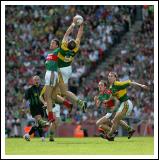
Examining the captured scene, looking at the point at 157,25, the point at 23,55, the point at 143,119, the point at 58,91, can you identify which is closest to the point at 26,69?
the point at 23,55

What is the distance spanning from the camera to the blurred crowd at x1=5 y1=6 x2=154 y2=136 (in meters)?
34.3

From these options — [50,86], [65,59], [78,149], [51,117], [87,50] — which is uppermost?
[87,50]

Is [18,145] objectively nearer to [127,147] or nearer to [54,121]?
[54,121]

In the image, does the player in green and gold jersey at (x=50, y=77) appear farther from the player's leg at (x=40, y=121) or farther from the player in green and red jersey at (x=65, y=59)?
the player's leg at (x=40, y=121)

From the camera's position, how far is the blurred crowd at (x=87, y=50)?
1352 inches

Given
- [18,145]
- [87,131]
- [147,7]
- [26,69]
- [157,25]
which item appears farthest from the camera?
[147,7]

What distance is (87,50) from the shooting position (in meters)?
37.7

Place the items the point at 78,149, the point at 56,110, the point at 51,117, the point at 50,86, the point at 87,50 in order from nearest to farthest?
the point at 78,149 → the point at 51,117 → the point at 50,86 → the point at 56,110 → the point at 87,50

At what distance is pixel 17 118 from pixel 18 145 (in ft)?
32.0

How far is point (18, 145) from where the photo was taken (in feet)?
74.3

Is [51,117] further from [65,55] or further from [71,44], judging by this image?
[71,44]

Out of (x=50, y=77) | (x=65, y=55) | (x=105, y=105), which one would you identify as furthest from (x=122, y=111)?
(x=50, y=77)

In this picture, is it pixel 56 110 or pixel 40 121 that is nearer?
pixel 40 121

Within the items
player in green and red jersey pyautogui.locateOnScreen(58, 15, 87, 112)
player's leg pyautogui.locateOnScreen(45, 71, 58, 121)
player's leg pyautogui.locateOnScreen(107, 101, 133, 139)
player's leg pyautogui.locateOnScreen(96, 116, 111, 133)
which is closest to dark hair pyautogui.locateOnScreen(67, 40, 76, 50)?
player in green and red jersey pyautogui.locateOnScreen(58, 15, 87, 112)
